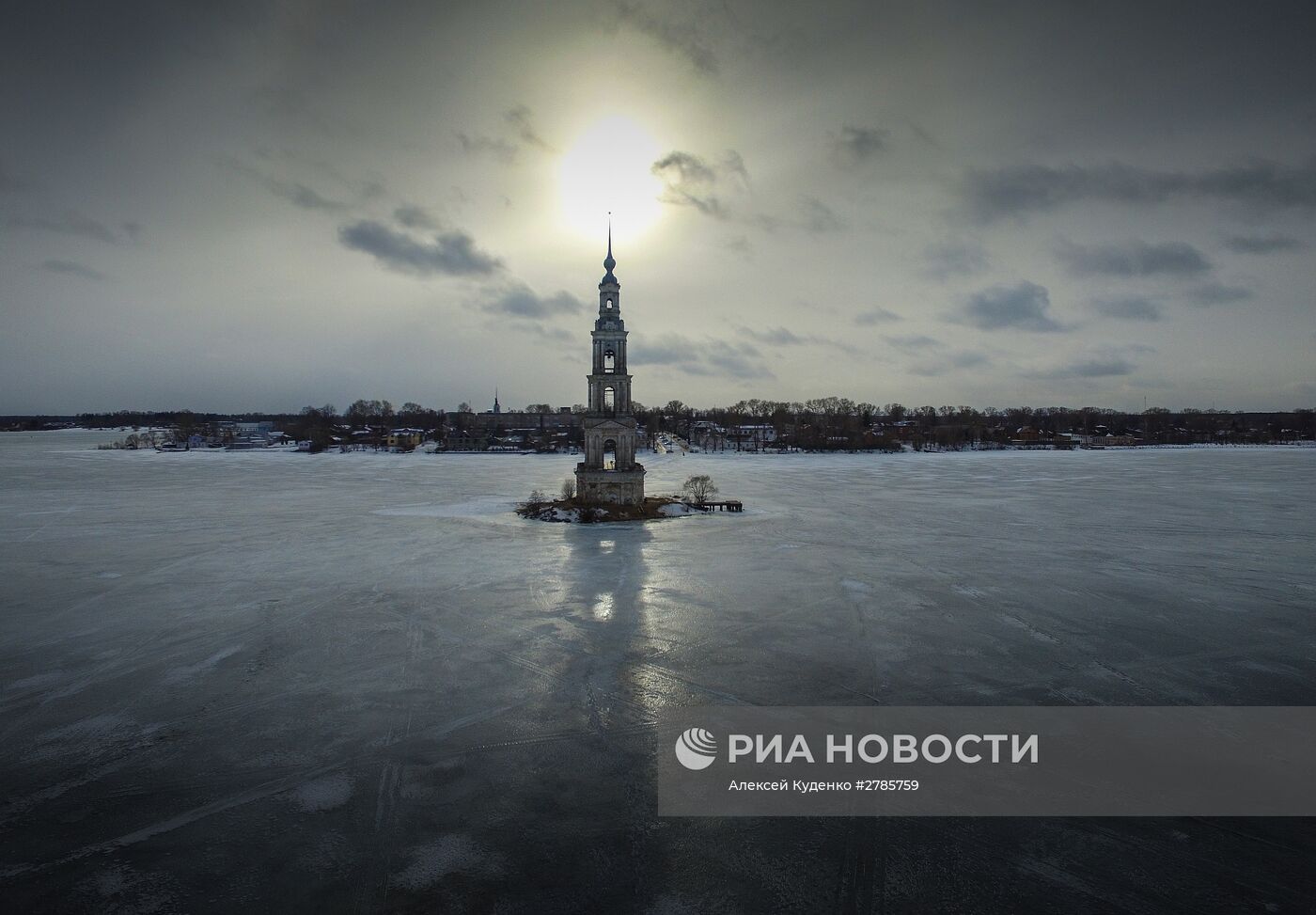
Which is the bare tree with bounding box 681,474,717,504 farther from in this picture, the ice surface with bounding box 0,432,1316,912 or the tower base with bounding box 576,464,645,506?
the ice surface with bounding box 0,432,1316,912

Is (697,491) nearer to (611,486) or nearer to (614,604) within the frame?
(611,486)

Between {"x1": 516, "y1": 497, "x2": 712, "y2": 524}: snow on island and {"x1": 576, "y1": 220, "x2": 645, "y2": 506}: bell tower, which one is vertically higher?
{"x1": 576, "y1": 220, "x2": 645, "y2": 506}: bell tower

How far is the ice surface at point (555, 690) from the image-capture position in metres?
6.54

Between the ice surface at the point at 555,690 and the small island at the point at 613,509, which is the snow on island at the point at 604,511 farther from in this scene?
the ice surface at the point at 555,690

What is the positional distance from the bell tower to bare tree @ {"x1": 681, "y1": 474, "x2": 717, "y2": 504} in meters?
4.22

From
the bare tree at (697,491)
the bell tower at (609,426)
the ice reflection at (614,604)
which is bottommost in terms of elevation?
the ice reflection at (614,604)

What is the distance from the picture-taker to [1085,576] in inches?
768

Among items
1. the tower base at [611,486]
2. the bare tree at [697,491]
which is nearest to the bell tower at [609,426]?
the tower base at [611,486]

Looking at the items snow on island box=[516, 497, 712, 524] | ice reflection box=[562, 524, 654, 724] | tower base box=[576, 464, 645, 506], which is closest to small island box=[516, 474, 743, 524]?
snow on island box=[516, 497, 712, 524]

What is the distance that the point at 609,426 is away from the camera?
3662 cm

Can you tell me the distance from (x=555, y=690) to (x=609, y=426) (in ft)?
85.9

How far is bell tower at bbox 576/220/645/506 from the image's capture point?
36.7 meters

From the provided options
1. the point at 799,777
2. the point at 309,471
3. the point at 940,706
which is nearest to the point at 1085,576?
the point at 940,706

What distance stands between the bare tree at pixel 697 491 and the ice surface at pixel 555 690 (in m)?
11.7
